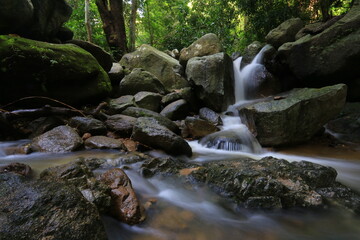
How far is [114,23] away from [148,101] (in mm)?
6147

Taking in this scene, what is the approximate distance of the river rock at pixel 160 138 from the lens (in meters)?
4.29

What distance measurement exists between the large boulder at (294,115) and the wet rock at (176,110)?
2.57 meters

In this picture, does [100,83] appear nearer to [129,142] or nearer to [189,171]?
[129,142]

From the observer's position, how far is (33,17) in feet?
19.3

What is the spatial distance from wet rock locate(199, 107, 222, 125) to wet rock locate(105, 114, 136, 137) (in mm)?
2479

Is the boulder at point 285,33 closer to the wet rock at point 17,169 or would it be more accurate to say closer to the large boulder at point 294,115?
the large boulder at point 294,115

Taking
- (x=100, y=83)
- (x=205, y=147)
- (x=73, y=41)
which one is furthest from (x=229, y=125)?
(x=73, y=41)

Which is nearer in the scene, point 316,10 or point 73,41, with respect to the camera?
point 73,41

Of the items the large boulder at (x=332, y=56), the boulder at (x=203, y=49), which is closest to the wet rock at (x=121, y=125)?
the boulder at (x=203, y=49)

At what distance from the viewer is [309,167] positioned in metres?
2.91

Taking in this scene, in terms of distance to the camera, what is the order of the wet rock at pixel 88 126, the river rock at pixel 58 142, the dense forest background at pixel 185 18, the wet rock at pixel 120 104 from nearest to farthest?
the river rock at pixel 58 142
the wet rock at pixel 88 126
the wet rock at pixel 120 104
the dense forest background at pixel 185 18

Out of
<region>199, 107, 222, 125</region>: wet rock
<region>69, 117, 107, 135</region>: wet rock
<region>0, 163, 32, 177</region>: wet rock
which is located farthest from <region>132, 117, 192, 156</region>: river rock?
<region>199, 107, 222, 125</region>: wet rock

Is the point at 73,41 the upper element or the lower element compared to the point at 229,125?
upper

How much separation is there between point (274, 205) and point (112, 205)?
171cm
